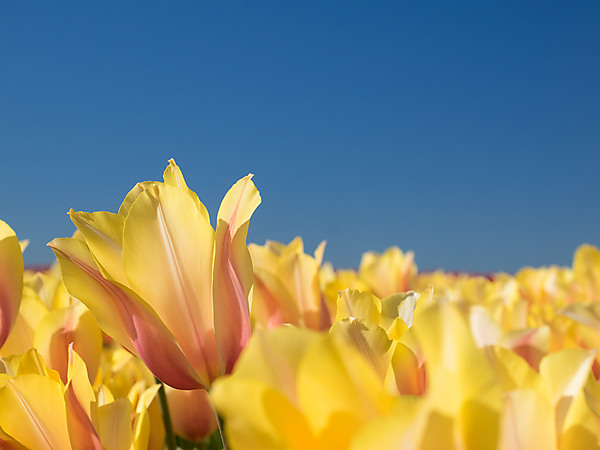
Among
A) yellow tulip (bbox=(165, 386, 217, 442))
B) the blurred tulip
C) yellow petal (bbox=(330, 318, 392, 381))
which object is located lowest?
yellow petal (bbox=(330, 318, 392, 381))

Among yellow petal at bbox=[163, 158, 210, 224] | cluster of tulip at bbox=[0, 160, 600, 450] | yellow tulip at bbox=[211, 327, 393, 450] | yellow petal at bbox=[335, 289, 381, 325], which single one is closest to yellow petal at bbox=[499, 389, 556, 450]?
cluster of tulip at bbox=[0, 160, 600, 450]

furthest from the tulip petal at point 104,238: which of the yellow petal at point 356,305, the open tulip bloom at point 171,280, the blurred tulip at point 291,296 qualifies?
the blurred tulip at point 291,296

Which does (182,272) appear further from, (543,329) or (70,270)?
(543,329)

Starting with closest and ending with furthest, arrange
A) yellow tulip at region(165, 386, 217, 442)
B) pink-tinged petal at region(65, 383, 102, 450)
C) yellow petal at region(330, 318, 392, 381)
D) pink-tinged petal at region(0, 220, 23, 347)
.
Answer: yellow petal at region(330, 318, 392, 381)
pink-tinged petal at region(65, 383, 102, 450)
pink-tinged petal at region(0, 220, 23, 347)
yellow tulip at region(165, 386, 217, 442)

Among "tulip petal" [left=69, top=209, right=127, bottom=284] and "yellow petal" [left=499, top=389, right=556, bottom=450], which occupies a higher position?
"tulip petal" [left=69, top=209, right=127, bottom=284]

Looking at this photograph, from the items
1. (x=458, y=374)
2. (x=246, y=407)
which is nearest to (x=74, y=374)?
(x=246, y=407)

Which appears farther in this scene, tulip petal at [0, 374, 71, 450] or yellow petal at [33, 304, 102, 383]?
yellow petal at [33, 304, 102, 383]

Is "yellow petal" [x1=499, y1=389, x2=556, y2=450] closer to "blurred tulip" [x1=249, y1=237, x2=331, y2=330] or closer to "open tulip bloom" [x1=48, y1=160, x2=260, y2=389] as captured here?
"open tulip bloom" [x1=48, y1=160, x2=260, y2=389]

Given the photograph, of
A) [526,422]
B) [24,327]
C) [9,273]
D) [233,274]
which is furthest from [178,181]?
[526,422]

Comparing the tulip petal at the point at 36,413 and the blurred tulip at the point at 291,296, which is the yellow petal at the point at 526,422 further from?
the blurred tulip at the point at 291,296
